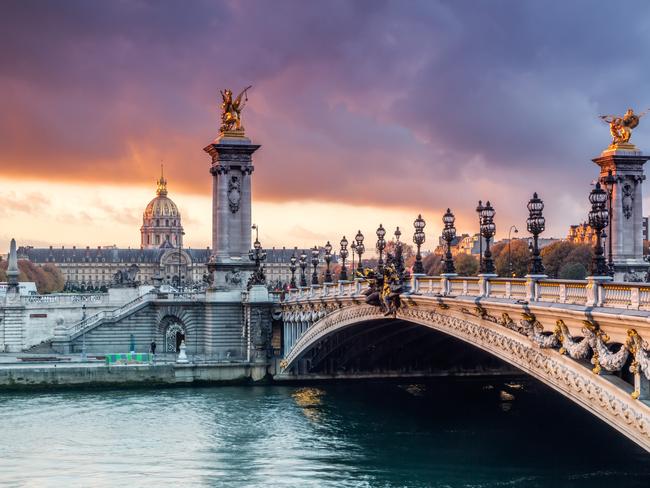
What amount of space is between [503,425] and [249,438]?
9978 millimetres

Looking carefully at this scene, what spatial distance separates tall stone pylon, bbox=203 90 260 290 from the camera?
72.1m

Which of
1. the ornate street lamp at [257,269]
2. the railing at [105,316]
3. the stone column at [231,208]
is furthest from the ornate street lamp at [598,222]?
the railing at [105,316]

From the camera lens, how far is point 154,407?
53.3 m

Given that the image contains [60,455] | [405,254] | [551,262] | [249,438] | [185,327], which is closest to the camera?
[60,455]

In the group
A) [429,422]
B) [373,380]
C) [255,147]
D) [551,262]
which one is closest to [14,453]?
[429,422]

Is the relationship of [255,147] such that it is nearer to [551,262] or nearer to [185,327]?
[185,327]

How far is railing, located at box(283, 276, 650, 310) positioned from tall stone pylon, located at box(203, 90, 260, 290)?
1336 inches

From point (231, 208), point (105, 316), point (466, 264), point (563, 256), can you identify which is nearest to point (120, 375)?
point (105, 316)

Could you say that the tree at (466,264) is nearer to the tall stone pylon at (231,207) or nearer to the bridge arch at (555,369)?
the tall stone pylon at (231,207)

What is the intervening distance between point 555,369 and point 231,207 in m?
47.6

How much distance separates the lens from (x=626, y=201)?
63094 millimetres

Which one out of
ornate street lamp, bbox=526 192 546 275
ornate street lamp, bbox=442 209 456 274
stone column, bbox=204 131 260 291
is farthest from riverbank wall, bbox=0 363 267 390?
ornate street lamp, bbox=526 192 546 275

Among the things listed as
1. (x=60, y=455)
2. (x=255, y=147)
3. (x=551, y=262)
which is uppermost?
(x=255, y=147)

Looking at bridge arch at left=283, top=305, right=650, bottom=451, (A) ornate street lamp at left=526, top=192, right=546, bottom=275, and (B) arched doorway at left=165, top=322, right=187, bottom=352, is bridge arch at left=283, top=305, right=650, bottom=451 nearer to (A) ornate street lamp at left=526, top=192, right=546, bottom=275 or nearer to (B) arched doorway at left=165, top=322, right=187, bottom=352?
(A) ornate street lamp at left=526, top=192, right=546, bottom=275
